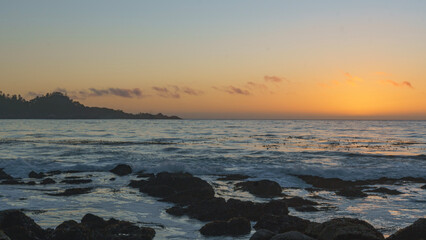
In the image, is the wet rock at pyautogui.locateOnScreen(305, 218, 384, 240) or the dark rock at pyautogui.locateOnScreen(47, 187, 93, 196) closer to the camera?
the wet rock at pyautogui.locateOnScreen(305, 218, 384, 240)

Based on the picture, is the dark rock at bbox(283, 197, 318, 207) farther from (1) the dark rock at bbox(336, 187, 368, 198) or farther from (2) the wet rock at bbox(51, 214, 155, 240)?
(2) the wet rock at bbox(51, 214, 155, 240)

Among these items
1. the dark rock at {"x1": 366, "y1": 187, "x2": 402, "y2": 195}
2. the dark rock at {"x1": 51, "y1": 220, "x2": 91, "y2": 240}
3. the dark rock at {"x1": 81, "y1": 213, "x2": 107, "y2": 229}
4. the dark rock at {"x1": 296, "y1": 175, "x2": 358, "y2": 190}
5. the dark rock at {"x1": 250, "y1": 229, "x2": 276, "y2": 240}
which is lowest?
the dark rock at {"x1": 296, "y1": 175, "x2": 358, "y2": 190}

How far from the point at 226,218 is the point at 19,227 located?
5.70 meters

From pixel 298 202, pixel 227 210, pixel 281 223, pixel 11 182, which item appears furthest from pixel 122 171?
pixel 281 223

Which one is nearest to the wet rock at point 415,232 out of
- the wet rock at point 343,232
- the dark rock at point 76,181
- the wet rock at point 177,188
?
the wet rock at point 343,232

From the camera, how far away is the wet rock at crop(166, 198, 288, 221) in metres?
12.0

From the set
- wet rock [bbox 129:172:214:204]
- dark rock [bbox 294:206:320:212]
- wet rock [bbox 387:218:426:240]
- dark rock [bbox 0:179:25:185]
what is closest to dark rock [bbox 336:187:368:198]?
dark rock [bbox 294:206:320:212]

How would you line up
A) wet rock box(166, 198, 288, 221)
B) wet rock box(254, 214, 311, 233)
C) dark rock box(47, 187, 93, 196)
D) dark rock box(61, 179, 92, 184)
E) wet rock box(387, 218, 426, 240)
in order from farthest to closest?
dark rock box(61, 179, 92, 184) < dark rock box(47, 187, 93, 196) < wet rock box(166, 198, 288, 221) < wet rock box(254, 214, 311, 233) < wet rock box(387, 218, 426, 240)

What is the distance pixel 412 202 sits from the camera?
15.4 meters

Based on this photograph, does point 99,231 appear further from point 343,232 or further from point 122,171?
point 122,171

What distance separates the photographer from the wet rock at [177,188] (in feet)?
49.3

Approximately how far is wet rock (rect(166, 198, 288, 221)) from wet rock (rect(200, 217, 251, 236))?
1.34m

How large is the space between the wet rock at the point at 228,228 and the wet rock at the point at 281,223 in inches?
17.7

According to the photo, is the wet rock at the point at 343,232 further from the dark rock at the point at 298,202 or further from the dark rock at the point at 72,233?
the dark rock at the point at 298,202
